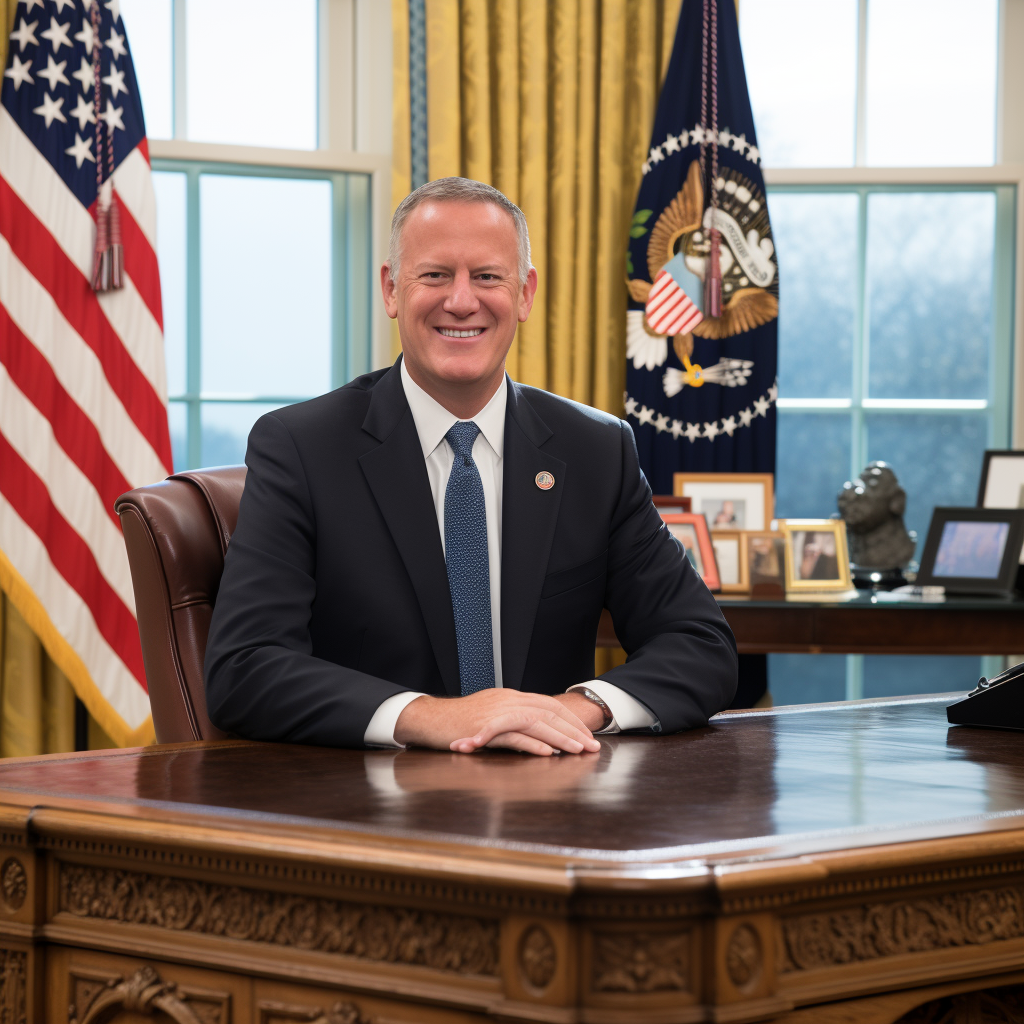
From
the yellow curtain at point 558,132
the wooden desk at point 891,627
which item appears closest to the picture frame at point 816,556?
the wooden desk at point 891,627

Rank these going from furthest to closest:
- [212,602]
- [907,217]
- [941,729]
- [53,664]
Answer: [907,217]
[53,664]
[212,602]
[941,729]

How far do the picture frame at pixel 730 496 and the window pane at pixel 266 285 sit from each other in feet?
4.04

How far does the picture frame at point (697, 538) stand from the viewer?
3.40 meters

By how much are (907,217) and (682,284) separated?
85cm

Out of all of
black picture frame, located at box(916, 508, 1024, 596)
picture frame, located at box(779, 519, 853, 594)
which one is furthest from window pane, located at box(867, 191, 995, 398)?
picture frame, located at box(779, 519, 853, 594)

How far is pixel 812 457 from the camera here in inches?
166

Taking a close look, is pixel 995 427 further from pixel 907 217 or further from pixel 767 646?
pixel 767 646

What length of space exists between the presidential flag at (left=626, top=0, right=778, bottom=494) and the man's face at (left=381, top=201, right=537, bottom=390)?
1.88 metres

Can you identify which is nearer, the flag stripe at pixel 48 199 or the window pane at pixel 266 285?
the flag stripe at pixel 48 199

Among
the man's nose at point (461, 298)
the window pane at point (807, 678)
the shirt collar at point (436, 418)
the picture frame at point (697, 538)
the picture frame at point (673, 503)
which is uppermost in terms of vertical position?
the man's nose at point (461, 298)

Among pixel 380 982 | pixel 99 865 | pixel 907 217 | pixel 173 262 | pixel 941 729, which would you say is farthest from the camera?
pixel 907 217

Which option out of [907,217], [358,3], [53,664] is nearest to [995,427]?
[907,217]

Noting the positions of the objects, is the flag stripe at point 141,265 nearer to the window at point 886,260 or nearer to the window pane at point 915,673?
the window at point 886,260

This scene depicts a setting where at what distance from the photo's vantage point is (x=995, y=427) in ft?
13.6
